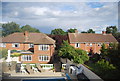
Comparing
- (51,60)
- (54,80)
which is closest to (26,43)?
(51,60)

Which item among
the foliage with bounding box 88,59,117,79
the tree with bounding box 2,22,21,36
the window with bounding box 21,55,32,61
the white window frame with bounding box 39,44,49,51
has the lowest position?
the window with bounding box 21,55,32,61

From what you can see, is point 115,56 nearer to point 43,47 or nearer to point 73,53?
point 73,53

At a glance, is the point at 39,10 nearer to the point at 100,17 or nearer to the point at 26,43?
the point at 100,17

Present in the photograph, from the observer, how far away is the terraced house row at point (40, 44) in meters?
14.4

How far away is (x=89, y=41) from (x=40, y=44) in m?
7.78

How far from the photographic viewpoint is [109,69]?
6293 millimetres

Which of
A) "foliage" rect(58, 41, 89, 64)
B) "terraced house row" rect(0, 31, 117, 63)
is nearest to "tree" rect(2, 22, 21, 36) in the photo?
"terraced house row" rect(0, 31, 117, 63)

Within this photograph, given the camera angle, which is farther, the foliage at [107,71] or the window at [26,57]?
the window at [26,57]

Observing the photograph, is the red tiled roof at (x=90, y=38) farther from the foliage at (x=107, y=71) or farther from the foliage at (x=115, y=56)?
the foliage at (x=107, y=71)

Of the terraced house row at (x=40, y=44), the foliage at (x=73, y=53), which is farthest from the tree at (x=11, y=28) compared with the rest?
the foliage at (x=73, y=53)

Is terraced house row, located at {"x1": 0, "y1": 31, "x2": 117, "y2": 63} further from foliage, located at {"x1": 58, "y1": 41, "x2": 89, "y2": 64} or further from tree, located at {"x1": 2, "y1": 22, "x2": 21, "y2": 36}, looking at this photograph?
tree, located at {"x1": 2, "y1": 22, "x2": 21, "y2": 36}

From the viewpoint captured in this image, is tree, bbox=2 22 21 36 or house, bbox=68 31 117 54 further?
tree, bbox=2 22 21 36

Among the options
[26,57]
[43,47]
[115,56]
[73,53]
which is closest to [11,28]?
[26,57]

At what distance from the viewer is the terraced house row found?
Result: 1438cm
